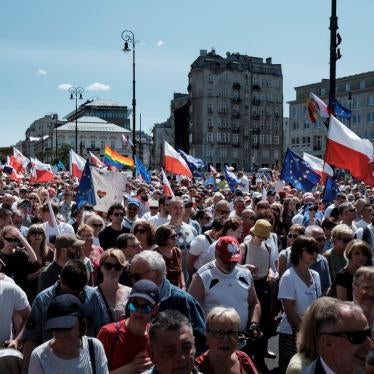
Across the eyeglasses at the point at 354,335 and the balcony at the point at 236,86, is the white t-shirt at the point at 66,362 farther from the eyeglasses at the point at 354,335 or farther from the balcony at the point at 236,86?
the balcony at the point at 236,86

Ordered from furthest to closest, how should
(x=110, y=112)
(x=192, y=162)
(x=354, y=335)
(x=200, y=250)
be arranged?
(x=110, y=112) → (x=192, y=162) → (x=200, y=250) → (x=354, y=335)

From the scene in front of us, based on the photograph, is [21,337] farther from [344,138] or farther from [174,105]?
[174,105]

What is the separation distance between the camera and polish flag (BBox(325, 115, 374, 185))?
→ 10.9 m

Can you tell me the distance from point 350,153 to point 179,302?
7.21 m

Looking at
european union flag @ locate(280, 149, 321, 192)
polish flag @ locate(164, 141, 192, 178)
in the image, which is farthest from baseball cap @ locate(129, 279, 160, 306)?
polish flag @ locate(164, 141, 192, 178)

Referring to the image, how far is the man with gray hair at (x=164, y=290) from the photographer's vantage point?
4414 mm

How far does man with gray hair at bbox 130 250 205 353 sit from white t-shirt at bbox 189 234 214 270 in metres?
2.92

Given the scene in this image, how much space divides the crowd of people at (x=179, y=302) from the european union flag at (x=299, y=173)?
15.6 feet

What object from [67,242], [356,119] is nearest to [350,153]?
[67,242]

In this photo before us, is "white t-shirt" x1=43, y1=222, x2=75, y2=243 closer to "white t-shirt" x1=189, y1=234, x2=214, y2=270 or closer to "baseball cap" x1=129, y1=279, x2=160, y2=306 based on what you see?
"white t-shirt" x1=189, y1=234, x2=214, y2=270

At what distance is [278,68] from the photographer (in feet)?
366

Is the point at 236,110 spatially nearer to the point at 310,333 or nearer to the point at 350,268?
the point at 350,268

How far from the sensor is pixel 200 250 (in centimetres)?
771

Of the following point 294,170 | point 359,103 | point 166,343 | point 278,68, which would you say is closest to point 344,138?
point 294,170
